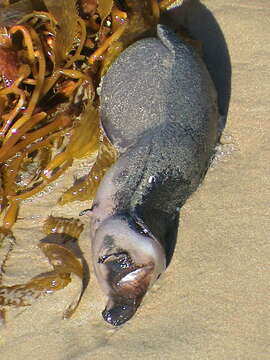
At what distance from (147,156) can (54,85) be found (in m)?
0.78

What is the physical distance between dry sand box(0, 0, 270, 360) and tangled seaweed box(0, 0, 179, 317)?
0.33 feet

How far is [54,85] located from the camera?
10.2 feet

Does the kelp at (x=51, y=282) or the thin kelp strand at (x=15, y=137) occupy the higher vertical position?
the thin kelp strand at (x=15, y=137)

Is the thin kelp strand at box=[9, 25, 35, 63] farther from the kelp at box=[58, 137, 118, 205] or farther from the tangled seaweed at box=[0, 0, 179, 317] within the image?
the kelp at box=[58, 137, 118, 205]

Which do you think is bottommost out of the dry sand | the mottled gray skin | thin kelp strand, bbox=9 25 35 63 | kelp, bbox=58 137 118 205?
the dry sand

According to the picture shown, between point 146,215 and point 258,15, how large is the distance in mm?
A: 1542

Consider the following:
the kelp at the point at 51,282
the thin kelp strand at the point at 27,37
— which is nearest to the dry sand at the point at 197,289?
the kelp at the point at 51,282

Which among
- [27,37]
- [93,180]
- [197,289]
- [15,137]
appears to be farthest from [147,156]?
[27,37]

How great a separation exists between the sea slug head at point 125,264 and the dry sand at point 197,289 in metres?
0.08

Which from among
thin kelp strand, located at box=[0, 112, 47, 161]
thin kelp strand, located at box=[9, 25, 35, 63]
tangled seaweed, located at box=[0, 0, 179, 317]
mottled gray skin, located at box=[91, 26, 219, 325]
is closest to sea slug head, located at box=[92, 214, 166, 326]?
mottled gray skin, located at box=[91, 26, 219, 325]

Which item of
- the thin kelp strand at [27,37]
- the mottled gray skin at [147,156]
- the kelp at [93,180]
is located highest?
the thin kelp strand at [27,37]

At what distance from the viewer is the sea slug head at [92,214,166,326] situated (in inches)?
91.4

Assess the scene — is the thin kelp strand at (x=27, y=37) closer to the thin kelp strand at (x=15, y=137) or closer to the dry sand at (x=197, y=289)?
the thin kelp strand at (x=15, y=137)

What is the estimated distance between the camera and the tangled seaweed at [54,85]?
114 inches
